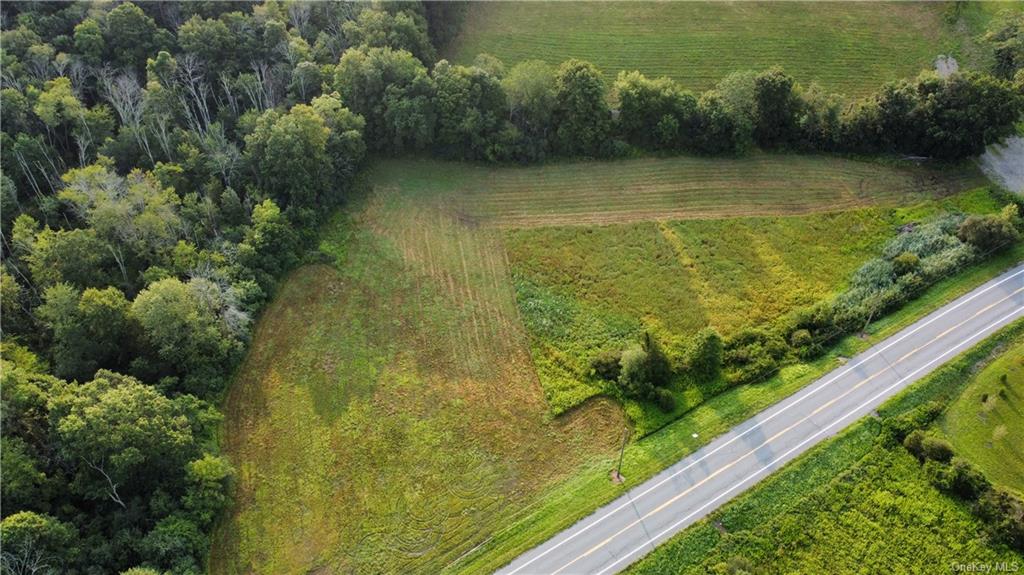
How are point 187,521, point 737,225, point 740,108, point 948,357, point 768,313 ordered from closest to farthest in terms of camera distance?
1. point 187,521
2. point 948,357
3. point 768,313
4. point 737,225
5. point 740,108

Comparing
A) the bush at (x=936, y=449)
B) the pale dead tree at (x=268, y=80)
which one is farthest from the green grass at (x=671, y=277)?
the pale dead tree at (x=268, y=80)

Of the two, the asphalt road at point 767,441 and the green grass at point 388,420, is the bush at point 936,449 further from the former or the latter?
the green grass at point 388,420

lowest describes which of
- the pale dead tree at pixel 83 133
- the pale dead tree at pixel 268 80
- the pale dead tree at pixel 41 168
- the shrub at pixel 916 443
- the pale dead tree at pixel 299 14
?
the shrub at pixel 916 443

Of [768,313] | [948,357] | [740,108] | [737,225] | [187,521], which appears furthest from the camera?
[740,108]

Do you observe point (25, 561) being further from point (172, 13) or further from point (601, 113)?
point (601, 113)

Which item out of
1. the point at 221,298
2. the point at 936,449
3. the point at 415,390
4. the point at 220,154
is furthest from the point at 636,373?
the point at 220,154

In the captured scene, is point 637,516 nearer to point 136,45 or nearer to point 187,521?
point 187,521

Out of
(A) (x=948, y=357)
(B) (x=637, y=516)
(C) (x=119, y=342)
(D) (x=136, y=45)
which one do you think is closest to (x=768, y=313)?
(A) (x=948, y=357)
